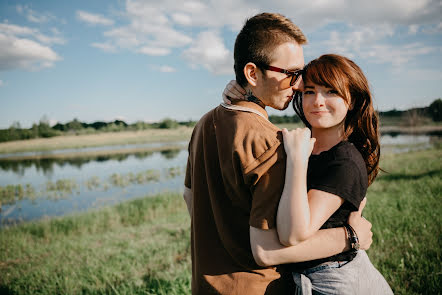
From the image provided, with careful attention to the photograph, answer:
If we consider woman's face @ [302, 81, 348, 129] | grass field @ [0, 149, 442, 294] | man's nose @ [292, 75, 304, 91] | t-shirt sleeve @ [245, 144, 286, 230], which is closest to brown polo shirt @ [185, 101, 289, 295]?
t-shirt sleeve @ [245, 144, 286, 230]

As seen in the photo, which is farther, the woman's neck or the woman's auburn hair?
the woman's neck

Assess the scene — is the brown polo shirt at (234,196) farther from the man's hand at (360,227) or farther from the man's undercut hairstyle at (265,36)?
the man's hand at (360,227)

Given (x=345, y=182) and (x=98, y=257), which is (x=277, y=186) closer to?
(x=345, y=182)

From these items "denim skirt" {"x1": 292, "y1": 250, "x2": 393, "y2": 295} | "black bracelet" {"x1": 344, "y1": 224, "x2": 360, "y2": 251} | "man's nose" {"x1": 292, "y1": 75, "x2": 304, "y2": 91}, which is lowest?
"denim skirt" {"x1": 292, "y1": 250, "x2": 393, "y2": 295}

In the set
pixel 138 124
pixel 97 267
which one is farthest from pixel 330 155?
pixel 138 124

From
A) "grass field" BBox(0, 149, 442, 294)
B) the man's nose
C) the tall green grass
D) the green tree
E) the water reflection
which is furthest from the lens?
the green tree

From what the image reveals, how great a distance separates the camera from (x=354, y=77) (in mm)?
1784

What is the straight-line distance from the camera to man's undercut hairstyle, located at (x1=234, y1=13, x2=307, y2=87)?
154 cm

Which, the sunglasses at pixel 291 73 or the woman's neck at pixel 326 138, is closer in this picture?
the sunglasses at pixel 291 73

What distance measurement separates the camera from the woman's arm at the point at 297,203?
115 centimetres

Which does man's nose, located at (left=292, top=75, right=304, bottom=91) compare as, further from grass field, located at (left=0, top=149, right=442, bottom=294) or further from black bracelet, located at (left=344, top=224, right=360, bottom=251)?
grass field, located at (left=0, top=149, right=442, bottom=294)

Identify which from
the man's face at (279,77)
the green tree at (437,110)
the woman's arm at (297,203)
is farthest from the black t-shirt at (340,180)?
the green tree at (437,110)

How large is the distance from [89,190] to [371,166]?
1935 centimetres

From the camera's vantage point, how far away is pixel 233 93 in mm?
1644
